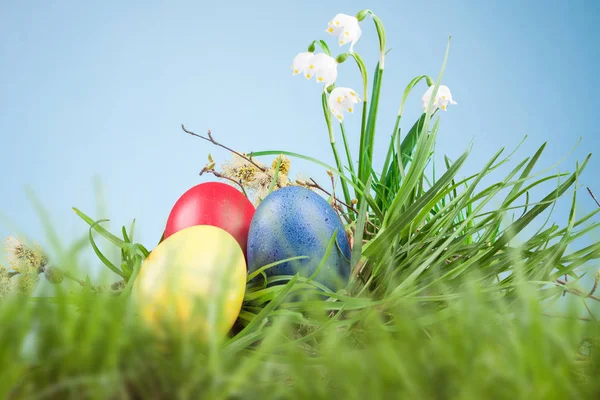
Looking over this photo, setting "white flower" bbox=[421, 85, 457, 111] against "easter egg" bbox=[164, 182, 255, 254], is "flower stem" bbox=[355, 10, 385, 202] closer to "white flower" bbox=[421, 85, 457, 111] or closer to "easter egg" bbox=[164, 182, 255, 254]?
"white flower" bbox=[421, 85, 457, 111]

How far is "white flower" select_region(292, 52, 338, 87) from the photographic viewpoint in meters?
1.02

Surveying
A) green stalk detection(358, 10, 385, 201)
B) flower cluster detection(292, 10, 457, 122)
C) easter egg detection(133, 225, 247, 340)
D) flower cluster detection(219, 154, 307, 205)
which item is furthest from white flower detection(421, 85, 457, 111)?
easter egg detection(133, 225, 247, 340)

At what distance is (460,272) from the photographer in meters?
0.75

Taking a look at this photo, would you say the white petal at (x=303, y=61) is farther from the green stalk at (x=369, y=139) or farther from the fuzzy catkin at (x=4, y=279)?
the fuzzy catkin at (x=4, y=279)

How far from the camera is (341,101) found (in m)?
Answer: 1.03

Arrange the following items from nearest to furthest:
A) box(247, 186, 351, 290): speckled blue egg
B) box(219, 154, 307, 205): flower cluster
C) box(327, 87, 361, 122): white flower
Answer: box(247, 186, 351, 290): speckled blue egg, box(327, 87, 361, 122): white flower, box(219, 154, 307, 205): flower cluster

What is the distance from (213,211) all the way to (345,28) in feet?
1.53

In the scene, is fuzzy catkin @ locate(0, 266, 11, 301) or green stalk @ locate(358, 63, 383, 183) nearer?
fuzzy catkin @ locate(0, 266, 11, 301)

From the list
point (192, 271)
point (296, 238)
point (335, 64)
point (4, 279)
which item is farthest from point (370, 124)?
point (4, 279)

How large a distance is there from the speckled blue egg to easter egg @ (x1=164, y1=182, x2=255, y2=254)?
0.18 feet

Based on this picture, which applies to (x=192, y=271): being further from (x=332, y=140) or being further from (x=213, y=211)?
(x=332, y=140)

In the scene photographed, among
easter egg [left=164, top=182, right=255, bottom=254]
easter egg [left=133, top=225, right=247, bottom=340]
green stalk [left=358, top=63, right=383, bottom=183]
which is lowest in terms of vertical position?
easter egg [left=133, top=225, right=247, bottom=340]

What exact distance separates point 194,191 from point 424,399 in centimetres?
72

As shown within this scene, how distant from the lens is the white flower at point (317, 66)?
102 centimetres
